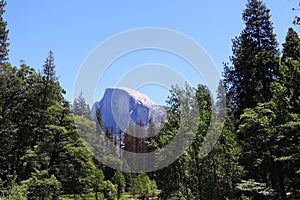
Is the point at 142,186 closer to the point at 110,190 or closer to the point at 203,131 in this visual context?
the point at 110,190

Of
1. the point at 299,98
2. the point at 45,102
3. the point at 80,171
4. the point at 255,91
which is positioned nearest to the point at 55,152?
the point at 80,171

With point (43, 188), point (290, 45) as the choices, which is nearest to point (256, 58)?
point (290, 45)

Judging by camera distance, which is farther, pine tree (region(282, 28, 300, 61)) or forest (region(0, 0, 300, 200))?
pine tree (region(282, 28, 300, 61))

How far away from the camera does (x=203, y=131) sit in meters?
14.3

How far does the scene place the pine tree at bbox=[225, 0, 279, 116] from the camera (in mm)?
20859

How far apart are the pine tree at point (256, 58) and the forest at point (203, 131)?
0.06 meters

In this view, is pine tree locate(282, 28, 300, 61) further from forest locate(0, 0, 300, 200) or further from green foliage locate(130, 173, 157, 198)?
green foliage locate(130, 173, 157, 198)

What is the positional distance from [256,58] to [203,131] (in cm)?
901

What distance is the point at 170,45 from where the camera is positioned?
57.7 feet

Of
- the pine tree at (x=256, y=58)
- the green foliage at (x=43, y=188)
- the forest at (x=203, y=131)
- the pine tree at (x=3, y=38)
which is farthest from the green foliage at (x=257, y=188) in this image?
the pine tree at (x=3, y=38)

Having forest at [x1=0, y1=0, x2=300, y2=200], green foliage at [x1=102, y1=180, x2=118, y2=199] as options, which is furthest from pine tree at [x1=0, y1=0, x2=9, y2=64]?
green foliage at [x1=102, y1=180, x2=118, y2=199]

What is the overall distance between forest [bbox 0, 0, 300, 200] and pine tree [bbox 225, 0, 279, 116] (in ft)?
0.21

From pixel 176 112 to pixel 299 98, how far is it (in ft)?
17.8

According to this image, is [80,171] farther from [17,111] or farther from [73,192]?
[17,111]
